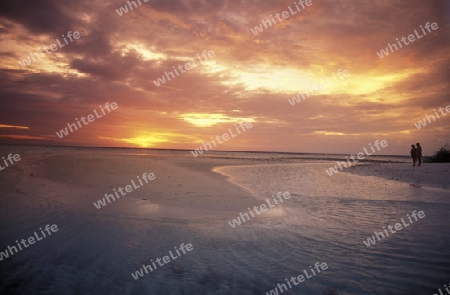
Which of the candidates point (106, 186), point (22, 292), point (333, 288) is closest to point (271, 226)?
point (333, 288)

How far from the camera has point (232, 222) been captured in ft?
27.5

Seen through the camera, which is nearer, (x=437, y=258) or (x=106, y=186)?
(x=437, y=258)

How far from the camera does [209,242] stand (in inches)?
257

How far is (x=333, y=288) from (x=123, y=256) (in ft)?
14.3

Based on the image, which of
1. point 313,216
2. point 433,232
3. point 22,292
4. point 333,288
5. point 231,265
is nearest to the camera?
point 22,292

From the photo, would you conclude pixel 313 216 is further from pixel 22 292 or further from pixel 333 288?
pixel 22 292

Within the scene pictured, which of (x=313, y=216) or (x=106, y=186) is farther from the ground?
(x=106, y=186)

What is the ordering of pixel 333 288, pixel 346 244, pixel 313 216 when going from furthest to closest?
pixel 313 216 < pixel 346 244 < pixel 333 288

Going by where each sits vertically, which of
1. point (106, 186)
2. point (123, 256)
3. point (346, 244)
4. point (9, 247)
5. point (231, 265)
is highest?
point (106, 186)

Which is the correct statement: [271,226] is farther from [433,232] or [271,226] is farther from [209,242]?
[433,232]

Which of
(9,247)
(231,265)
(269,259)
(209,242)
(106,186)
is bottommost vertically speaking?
(269,259)

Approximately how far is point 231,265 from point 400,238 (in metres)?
4.85

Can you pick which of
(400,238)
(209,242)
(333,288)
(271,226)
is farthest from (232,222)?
(400,238)

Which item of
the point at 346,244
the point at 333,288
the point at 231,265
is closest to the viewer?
the point at 333,288
